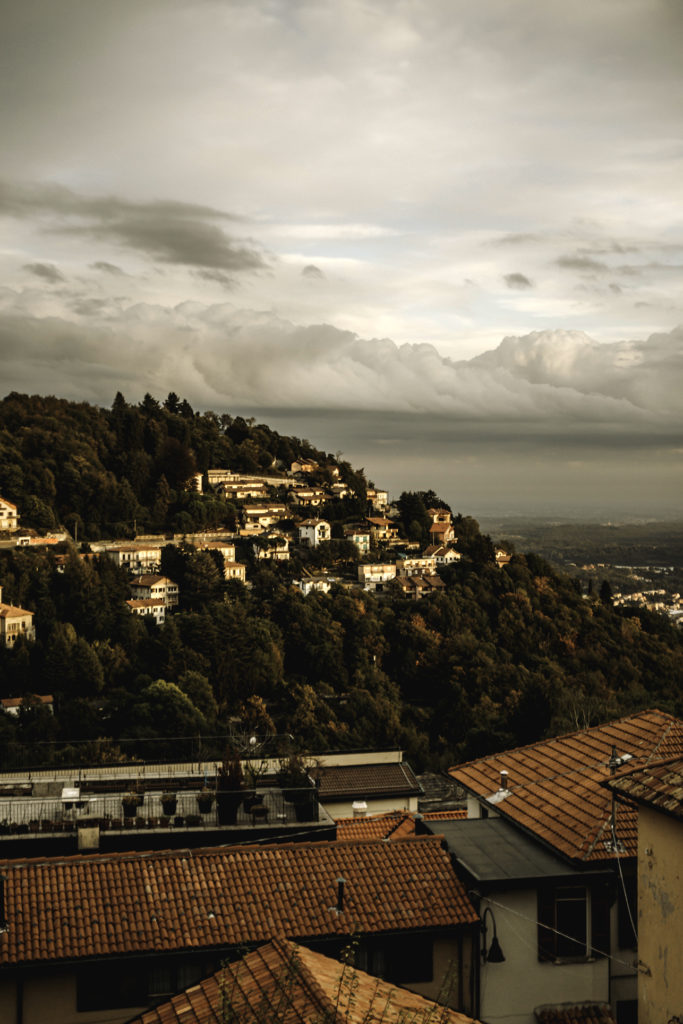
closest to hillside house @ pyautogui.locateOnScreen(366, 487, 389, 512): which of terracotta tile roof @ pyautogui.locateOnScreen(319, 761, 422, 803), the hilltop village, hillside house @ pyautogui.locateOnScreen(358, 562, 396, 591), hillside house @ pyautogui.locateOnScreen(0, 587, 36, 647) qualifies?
the hilltop village

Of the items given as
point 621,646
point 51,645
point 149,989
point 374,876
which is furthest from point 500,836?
point 621,646

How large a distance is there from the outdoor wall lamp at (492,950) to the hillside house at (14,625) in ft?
132

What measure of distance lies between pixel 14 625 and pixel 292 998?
4303 centimetres

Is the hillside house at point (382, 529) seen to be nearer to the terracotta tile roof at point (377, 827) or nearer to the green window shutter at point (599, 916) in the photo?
the terracotta tile roof at point (377, 827)

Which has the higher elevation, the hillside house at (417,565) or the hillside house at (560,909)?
the hillside house at (560,909)

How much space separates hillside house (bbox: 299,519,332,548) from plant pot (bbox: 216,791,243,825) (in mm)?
53234

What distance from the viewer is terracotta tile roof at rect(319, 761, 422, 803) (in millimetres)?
18312

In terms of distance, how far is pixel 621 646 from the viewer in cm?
5169

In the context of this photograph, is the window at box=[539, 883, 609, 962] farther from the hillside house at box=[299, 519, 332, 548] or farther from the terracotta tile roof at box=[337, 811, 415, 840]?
the hillside house at box=[299, 519, 332, 548]

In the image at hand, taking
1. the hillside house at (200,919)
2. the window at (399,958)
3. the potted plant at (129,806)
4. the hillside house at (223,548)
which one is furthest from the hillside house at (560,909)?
the hillside house at (223,548)

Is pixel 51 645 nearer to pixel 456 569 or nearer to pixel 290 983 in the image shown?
pixel 456 569

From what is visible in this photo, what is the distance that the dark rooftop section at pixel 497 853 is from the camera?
25.9ft

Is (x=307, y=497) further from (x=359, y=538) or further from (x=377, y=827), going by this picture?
(x=377, y=827)

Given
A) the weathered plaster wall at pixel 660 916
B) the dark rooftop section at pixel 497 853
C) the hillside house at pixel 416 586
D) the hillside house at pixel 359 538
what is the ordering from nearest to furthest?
the weathered plaster wall at pixel 660 916 < the dark rooftop section at pixel 497 853 < the hillside house at pixel 416 586 < the hillside house at pixel 359 538
